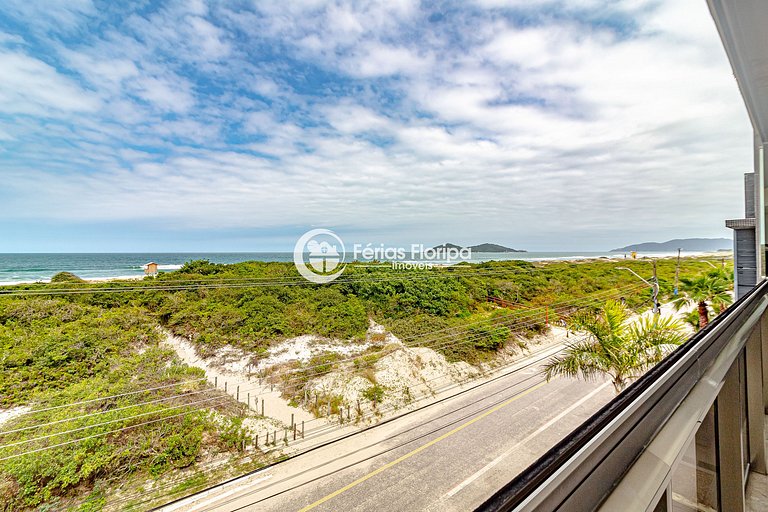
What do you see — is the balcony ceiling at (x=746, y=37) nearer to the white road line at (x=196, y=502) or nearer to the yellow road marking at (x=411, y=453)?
the yellow road marking at (x=411, y=453)

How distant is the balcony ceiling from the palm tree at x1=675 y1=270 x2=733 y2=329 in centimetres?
678

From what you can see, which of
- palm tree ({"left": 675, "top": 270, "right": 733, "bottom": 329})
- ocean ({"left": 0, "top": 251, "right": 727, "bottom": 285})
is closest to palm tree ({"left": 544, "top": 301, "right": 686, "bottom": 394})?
palm tree ({"left": 675, "top": 270, "right": 733, "bottom": 329})

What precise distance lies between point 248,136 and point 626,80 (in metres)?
8.76

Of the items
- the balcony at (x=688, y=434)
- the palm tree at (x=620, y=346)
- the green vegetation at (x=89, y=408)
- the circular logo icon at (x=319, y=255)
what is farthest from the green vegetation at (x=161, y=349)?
the balcony at (x=688, y=434)

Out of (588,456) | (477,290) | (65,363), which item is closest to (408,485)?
(588,456)

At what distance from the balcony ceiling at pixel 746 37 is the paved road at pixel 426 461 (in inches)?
146

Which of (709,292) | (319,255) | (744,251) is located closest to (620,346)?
(744,251)

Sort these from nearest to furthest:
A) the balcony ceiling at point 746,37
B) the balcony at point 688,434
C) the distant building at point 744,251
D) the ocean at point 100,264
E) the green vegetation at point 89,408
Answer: the balcony at point 688,434, the balcony ceiling at point 746,37, the distant building at point 744,251, the green vegetation at point 89,408, the ocean at point 100,264

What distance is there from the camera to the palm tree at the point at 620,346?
3.47 meters

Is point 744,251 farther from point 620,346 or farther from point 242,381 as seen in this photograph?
point 242,381

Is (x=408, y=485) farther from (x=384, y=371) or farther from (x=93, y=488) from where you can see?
(x=93, y=488)

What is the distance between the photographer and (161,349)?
6148mm

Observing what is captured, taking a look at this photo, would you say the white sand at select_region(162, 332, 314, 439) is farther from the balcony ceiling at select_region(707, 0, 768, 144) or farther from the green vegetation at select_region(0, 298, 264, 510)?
the balcony ceiling at select_region(707, 0, 768, 144)

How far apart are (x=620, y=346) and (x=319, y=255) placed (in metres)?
7.72
